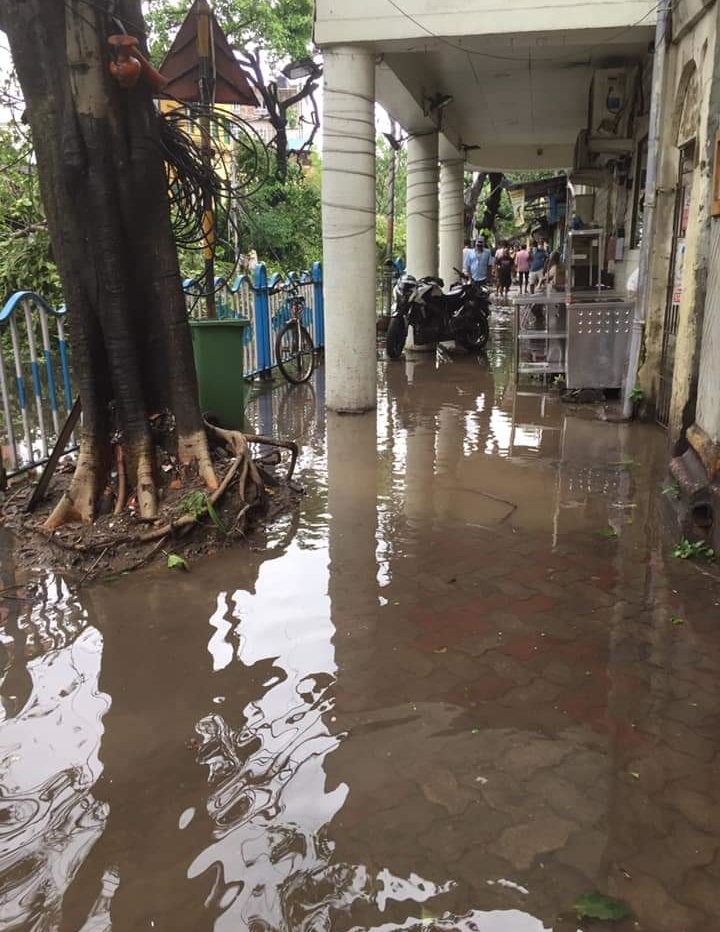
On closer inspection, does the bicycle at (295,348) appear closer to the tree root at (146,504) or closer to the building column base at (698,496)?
the tree root at (146,504)

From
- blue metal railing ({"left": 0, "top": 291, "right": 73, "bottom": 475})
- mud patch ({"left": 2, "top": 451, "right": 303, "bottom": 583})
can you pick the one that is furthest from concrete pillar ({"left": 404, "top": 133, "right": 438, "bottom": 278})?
mud patch ({"left": 2, "top": 451, "right": 303, "bottom": 583})

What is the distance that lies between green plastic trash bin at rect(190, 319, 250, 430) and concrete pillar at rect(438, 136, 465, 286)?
10.6 meters

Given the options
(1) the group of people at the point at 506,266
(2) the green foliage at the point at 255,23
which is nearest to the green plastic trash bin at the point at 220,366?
(1) the group of people at the point at 506,266

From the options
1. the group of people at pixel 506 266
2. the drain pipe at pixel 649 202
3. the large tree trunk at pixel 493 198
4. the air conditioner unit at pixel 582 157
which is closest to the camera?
the drain pipe at pixel 649 202

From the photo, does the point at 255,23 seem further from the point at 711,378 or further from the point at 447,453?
the point at 711,378

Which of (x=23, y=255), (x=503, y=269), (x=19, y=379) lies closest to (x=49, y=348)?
(x=19, y=379)

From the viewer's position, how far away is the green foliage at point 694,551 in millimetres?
4043

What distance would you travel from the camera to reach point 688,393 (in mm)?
5363

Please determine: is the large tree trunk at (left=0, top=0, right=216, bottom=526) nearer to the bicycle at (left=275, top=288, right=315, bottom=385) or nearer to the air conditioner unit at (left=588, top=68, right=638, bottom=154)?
the bicycle at (left=275, top=288, right=315, bottom=385)

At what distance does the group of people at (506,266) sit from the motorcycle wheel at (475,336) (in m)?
0.65

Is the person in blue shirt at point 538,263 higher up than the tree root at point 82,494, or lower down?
higher up

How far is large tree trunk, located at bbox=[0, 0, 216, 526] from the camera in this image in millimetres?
4105

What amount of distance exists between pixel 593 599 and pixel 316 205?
17.5 metres

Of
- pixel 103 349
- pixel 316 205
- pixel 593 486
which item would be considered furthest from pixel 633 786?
pixel 316 205
